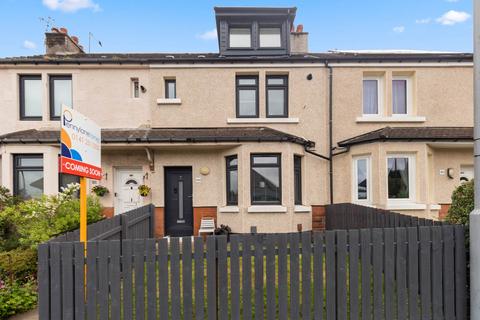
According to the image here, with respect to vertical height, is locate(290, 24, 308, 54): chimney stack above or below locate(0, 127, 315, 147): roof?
above

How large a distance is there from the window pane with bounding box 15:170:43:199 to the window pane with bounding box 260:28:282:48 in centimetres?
944

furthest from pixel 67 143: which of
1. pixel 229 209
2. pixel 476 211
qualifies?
pixel 229 209

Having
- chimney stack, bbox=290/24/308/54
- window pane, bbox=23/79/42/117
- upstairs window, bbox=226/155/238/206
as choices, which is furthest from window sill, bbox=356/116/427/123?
window pane, bbox=23/79/42/117

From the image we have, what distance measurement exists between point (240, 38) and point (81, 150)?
917 cm

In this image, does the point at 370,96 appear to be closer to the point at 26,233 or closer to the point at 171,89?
the point at 171,89

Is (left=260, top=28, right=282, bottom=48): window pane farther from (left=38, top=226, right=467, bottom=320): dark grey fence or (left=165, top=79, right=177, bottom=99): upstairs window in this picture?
(left=38, top=226, right=467, bottom=320): dark grey fence

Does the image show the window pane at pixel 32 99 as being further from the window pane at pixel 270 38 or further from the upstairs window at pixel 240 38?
the window pane at pixel 270 38

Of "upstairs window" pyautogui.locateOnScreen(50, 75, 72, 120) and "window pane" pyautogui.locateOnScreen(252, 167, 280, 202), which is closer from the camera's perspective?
"window pane" pyautogui.locateOnScreen(252, 167, 280, 202)

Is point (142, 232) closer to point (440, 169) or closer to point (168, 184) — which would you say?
point (168, 184)

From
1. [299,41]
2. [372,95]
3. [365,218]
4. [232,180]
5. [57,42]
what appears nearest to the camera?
[365,218]

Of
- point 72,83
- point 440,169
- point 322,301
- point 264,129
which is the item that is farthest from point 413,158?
point 72,83

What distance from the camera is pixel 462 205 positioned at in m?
3.94

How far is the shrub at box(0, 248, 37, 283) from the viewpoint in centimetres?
514

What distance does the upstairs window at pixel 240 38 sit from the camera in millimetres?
11156
